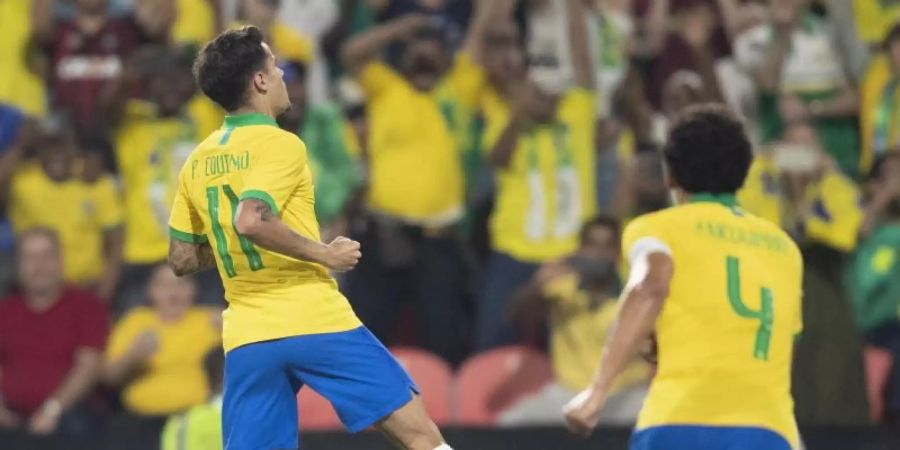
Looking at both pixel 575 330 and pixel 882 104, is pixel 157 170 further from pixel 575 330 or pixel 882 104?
pixel 882 104

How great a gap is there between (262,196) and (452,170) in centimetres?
490

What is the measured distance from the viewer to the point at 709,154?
5000mm

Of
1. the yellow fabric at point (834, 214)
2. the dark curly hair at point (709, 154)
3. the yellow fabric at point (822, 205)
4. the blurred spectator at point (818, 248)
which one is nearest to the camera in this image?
the dark curly hair at point (709, 154)

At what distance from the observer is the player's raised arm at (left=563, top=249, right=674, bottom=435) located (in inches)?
190

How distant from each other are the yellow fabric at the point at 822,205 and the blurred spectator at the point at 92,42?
361 centimetres

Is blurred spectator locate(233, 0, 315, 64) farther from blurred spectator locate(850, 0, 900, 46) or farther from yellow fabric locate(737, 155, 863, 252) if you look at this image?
blurred spectator locate(850, 0, 900, 46)

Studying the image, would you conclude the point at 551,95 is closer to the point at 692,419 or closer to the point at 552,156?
the point at 552,156

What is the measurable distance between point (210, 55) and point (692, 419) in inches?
70.8

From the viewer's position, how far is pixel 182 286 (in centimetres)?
973

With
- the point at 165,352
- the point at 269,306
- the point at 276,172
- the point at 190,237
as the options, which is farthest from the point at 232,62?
the point at 165,352

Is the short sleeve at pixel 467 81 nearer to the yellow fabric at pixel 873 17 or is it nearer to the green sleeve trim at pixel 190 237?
the yellow fabric at pixel 873 17

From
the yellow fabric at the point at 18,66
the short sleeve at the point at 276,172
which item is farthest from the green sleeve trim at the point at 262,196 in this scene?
the yellow fabric at the point at 18,66

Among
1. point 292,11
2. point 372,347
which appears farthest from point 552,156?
point 372,347

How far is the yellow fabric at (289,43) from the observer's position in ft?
34.2
